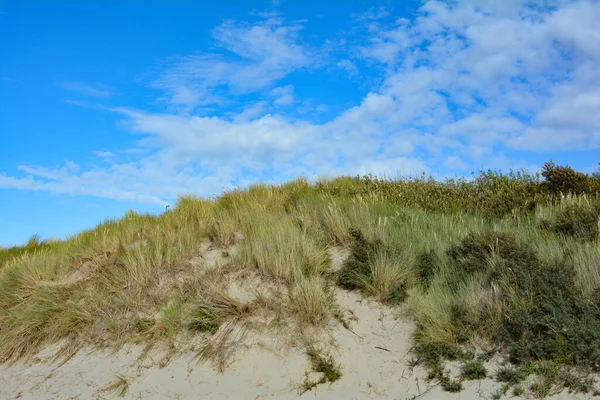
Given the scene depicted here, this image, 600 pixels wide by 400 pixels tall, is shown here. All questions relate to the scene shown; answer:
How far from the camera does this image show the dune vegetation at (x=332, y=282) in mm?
6512

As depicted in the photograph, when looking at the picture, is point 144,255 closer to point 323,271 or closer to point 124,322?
point 124,322

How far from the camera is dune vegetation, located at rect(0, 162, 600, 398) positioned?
6.51 meters

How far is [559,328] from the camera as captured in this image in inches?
245

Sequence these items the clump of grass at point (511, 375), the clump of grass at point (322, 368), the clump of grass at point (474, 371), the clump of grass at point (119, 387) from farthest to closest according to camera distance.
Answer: the clump of grass at point (119, 387)
the clump of grass at point (322, 368)
the clump of grass at point (474, 371)
the clump of grass at point (511, 375)

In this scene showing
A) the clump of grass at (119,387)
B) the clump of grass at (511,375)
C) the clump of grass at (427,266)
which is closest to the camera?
the clump of grass at (511,375)

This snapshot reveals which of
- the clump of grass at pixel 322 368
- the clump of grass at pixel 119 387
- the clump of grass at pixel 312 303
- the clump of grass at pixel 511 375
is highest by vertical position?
the clump of grass at pixel 312 303

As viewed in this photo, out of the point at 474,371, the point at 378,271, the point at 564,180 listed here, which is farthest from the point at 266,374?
the point at 564,180

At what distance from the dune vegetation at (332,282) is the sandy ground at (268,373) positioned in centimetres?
18

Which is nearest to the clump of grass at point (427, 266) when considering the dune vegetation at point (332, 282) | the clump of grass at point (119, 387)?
the dune vegetation at point (332, 282)

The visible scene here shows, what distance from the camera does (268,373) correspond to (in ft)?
23.4

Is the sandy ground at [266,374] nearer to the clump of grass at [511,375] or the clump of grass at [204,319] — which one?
the clump of grass at [511,375]

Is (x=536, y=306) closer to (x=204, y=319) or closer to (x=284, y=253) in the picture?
(x=284, y=253)

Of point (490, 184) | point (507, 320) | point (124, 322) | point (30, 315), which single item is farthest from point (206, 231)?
point (490, 184)

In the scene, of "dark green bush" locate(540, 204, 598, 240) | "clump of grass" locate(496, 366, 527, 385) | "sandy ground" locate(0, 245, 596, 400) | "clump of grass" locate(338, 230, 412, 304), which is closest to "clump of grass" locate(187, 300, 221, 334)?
"sandy ground" locate(0, 245, 596, 400)
